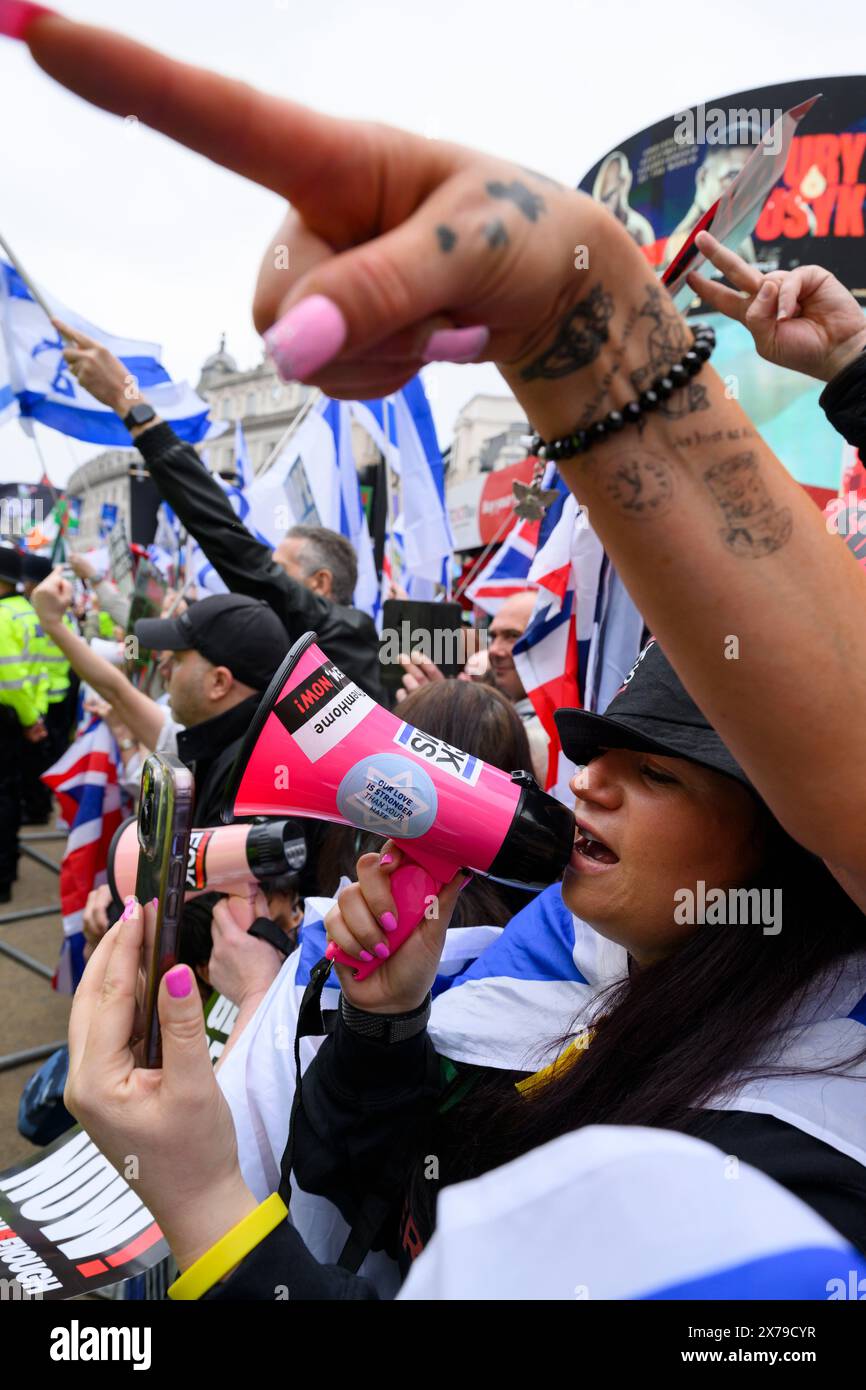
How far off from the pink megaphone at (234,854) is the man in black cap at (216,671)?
1.00m

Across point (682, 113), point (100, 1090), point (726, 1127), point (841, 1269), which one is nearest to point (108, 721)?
point (100, 1090)

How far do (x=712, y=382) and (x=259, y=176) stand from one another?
357 mm

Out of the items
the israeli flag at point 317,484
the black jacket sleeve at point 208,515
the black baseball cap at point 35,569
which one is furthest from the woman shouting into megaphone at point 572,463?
the black baseball cap at point 35,569

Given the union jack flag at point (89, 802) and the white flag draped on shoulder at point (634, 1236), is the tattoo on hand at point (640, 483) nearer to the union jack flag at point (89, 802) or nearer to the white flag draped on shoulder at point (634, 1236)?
the white flag draped on shoulder at point (634, 1236)

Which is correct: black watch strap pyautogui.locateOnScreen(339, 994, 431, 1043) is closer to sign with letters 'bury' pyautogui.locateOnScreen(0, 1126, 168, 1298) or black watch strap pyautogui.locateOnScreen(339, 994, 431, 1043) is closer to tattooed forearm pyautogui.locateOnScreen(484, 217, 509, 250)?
sign with letters 'bury' pyautogui.locateOnScreen(0, 1126, 168, 1298)

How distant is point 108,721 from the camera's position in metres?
4.82

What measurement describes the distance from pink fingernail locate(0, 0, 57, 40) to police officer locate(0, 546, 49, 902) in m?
6.63

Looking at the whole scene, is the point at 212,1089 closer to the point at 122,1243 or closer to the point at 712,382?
the point at 122,1243

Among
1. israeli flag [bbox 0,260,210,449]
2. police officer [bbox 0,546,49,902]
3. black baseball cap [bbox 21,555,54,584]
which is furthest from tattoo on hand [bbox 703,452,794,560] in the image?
police officer [bbox 0,546,49,902]

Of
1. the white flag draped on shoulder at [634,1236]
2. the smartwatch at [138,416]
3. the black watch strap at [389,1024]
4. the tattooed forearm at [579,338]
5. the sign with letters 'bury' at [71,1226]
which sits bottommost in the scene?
the sign with letters 'bury' at [71,1226]

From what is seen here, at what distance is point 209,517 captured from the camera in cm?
331

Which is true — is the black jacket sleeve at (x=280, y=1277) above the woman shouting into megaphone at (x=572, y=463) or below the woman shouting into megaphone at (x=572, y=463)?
below

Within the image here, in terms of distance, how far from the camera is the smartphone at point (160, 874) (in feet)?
3.47

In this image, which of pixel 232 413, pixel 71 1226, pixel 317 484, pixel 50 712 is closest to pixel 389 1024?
pixel 71 1226
